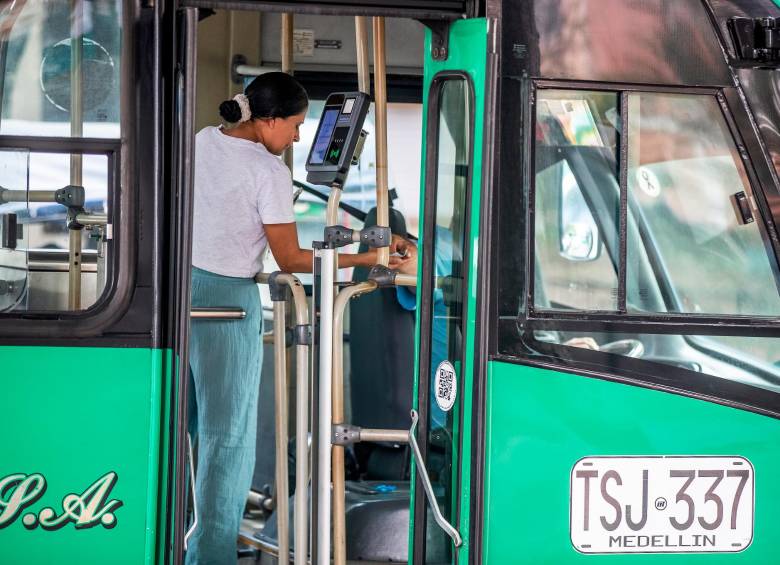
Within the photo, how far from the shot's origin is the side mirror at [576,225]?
297 centimetres

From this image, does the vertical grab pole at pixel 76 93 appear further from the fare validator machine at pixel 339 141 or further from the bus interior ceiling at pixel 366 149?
the bus interior ceiling at pixel 366 149

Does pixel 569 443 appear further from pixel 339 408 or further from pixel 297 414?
pixel 297 414

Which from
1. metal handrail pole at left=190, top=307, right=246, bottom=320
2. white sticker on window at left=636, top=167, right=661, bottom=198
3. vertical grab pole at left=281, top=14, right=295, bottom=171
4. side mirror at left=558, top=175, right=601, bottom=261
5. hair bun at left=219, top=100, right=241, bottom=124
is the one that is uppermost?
vertical grab pole at left=281, top=14, right=295, bottom=171

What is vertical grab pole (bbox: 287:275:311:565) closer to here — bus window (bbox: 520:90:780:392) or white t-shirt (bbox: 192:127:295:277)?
white t-shirt (bbox: 192:127:295:277)

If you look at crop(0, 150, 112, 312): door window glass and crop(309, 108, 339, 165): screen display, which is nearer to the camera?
crop(0, 150, 112, 312): door window glass

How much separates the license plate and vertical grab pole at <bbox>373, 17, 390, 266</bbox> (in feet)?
3.01

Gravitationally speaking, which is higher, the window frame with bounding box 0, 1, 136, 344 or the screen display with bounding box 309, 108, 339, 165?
the screen display with bounding box 309, 108, 339, 165

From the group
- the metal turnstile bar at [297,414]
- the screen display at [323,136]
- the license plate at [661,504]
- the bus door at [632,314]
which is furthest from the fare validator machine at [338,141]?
the license plate at [661,504]

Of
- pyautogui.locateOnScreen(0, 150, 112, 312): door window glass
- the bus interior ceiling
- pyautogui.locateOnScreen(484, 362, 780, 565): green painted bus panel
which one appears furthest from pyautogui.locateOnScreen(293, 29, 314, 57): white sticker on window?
pyautogui.locateOnScreen(484, 362, 780, 565): green painted bus panel

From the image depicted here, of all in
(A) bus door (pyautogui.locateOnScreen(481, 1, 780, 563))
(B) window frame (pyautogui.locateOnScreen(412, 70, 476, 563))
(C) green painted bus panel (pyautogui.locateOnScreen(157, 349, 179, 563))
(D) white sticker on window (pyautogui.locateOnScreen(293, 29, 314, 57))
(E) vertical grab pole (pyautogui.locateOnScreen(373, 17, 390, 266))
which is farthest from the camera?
(D) white sticker on window (pyautogui.locateOnScreen(293, 29, 314, 57))

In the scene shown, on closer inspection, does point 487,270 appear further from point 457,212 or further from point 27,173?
point 27,173

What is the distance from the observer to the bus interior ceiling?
4.72m

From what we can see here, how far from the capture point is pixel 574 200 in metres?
3.00

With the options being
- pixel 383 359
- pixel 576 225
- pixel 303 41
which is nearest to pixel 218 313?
pixel 576 225
